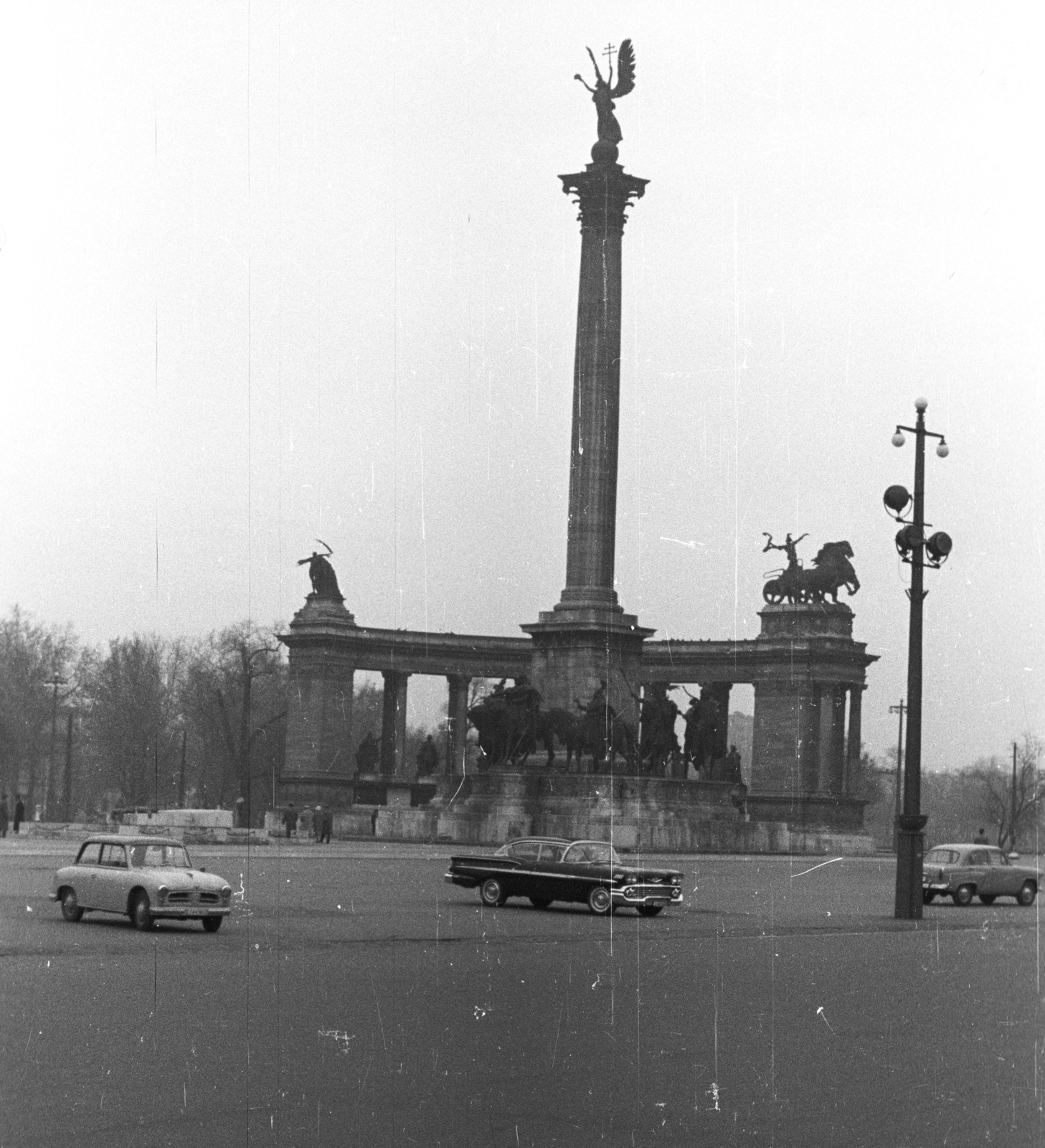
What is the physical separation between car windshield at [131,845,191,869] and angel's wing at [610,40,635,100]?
4223 centimetres

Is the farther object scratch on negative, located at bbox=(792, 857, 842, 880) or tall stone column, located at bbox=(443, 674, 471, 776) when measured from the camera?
tall stone column, located at bbox=(443, 674, 471, 776)

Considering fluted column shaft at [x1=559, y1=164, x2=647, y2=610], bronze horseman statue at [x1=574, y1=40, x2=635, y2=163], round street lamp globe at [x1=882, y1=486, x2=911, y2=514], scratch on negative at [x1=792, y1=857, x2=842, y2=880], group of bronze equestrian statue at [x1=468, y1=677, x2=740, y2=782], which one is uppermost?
bronze horseman statue at [x1=574, y1=40, x2=635, y2=163]

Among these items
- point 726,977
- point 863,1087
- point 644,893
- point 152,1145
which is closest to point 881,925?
point 644,893

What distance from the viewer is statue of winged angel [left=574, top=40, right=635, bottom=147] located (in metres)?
61.8

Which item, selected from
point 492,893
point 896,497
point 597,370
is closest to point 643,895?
point 492,893

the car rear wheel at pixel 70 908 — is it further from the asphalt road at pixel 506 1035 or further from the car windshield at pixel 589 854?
the car windshield at pixel 589 854

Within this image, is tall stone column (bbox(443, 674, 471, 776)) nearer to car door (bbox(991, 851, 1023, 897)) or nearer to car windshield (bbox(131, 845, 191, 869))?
car door (bbox(991, 851, 1023, 897))

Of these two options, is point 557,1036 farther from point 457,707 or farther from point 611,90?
point 457,707

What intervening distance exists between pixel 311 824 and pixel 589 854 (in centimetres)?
4044

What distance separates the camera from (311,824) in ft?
231

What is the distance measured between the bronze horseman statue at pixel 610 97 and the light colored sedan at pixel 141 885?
40.0m

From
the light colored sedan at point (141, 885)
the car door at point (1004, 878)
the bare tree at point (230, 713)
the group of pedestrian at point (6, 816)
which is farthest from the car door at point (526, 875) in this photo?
the bare tree at point (230, 713)

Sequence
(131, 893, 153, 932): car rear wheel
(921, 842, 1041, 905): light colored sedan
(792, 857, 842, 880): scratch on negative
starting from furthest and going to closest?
(792, 857, 842, 880): scratch on negative → (921, 842, 1041, 905): light colored sedan → (131, 893, 153, 932): car rear wheel

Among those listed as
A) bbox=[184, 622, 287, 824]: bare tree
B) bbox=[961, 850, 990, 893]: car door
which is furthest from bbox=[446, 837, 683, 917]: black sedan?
bbox=[184, 622, 287, 824]: bare tree
